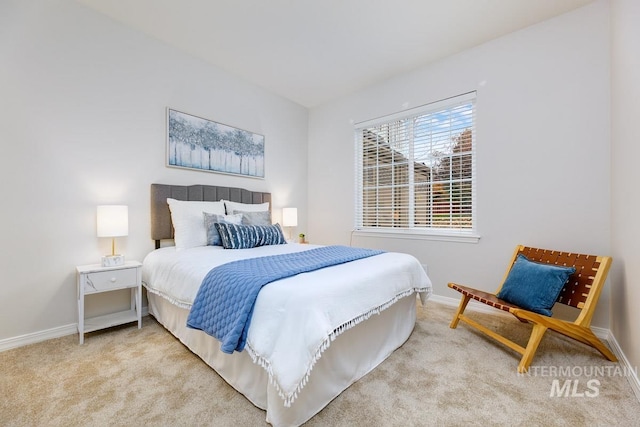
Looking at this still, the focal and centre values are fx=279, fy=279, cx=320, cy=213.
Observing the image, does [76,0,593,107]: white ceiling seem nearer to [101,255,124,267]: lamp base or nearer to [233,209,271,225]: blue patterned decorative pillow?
[233,209,271,225]: blue patterned decorative pillow

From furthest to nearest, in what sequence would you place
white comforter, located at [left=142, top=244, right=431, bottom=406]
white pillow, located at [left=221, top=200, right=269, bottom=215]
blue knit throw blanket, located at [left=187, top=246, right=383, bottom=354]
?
white pillow, located at [left=221, top=200, right=269, bottom=215]
blue knit throw blanket, located at [left=187, top=246, right=383, bottom=354]
white comforter, located at [left=142, top=244, right=431, bottom=406]

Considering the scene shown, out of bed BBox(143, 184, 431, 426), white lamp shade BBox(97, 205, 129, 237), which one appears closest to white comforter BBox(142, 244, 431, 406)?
bed BBox(143, 184, 431, 426)

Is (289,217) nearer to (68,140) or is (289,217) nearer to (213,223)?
(213,223)

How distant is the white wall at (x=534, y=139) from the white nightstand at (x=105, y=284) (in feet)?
9.52

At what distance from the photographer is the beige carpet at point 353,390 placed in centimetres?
140

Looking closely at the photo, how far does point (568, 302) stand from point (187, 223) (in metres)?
3.32

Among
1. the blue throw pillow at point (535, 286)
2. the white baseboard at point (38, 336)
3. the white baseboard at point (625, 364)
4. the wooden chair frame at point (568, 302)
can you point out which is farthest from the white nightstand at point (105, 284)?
the white baseboard at point (625, 364)

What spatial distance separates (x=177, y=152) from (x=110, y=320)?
5.69 feet

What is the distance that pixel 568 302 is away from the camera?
2145 millimetres

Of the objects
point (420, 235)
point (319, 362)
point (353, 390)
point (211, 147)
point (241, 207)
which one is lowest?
point (353, 390)

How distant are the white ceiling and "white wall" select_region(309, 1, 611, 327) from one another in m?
0.22

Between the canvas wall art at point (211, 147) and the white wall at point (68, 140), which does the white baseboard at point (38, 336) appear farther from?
the canvas wall art at point (211, 147)

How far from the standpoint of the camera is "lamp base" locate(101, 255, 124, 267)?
2352mm

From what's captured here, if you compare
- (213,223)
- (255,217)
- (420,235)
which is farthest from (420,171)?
(213,223)
